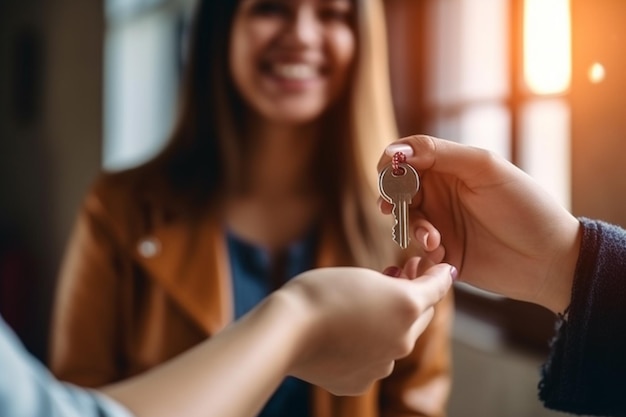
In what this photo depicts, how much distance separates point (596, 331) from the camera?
26cm

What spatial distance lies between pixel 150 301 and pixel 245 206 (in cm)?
10

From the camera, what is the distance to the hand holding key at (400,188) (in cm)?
25

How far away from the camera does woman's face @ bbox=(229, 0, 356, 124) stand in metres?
0.44

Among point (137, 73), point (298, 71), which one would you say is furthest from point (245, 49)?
point (137, 73)

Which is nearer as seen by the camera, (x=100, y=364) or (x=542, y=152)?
(x=542, y=152)

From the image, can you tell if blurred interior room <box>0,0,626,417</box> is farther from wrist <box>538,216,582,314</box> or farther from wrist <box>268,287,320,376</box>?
wrist <box>268,287,320,376</box>

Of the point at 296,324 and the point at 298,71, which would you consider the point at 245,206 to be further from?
the point at 296,324

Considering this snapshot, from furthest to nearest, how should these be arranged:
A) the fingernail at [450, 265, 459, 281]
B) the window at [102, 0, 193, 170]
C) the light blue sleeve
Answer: the window at [102, 0, 193, 170], the fingernail at [450, 265, 459, 281], the light blue sleeve

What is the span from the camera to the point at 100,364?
53cm

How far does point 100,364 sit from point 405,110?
1.00 feet

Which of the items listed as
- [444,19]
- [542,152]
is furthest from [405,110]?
[542,152]

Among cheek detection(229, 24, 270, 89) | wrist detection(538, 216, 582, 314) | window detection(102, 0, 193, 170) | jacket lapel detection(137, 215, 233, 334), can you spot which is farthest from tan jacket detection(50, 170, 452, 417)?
window detection(102, 0, 193, 170)

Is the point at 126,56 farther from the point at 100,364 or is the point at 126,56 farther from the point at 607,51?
the point at 607,51

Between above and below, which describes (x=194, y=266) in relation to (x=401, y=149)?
below
